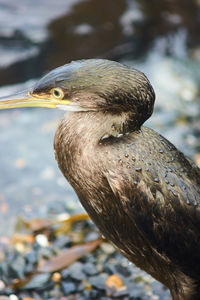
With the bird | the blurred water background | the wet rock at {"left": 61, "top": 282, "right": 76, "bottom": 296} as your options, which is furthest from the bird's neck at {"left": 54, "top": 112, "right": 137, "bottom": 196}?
the blurred water background

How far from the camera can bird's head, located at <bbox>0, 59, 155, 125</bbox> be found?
2.47 meters

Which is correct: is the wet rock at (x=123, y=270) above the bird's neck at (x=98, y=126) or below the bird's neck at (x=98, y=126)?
below

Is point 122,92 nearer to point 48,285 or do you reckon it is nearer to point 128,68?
point 128,68

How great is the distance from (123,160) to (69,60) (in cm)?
390

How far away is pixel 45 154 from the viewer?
5102mm

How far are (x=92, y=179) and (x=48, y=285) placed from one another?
1.31 meters

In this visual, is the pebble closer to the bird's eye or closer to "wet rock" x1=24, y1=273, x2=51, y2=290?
"wet rock" x1=24, y1=273, x2=51, y2=290

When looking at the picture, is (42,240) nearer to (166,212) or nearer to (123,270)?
(123,270)

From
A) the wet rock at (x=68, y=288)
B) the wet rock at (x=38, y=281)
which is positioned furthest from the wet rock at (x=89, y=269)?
the wet rock at (x=38, y=281)

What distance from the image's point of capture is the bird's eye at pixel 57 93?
252cm

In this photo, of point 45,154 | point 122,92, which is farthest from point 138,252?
point 45,154

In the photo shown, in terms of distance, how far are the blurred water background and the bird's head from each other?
1.82 meters

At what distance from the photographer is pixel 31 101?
2631mm

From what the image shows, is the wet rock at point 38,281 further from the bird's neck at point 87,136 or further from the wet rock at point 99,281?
the bird's neck at point 87,136
